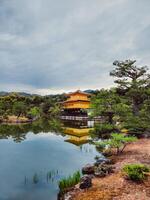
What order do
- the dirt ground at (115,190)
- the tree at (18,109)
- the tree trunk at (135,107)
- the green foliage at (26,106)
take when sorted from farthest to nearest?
the green foliage at (26,106)
the tree at (18,109)
the tree trunk at (135,107)
the dirt ground at (115,190)

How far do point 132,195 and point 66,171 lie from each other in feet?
16.4

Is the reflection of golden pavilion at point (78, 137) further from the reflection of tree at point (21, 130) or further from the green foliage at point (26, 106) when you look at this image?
the green foliage at point (26, 106)

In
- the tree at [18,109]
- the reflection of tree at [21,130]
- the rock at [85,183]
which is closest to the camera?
the rock at [85,183]

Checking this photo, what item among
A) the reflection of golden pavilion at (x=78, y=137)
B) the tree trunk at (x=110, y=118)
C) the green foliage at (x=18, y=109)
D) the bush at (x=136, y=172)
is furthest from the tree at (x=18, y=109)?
the bush at (x=136, y=172)

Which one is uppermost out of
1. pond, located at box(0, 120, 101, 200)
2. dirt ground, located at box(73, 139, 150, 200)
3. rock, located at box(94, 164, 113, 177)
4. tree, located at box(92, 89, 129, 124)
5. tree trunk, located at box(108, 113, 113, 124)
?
tree, located at box(92, 89, 129, 124)

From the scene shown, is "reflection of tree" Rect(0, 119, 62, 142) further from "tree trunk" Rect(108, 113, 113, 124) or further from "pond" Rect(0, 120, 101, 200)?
"tree trunk" Rect(108, 113, 113, 124)

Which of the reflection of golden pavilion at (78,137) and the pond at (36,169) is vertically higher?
the reflection of golden pavilion at (78,137)

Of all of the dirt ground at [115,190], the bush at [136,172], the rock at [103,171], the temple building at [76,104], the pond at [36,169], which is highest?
the temple building at [76,104]

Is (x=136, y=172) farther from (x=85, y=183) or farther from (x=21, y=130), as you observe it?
(x=21, y=130)

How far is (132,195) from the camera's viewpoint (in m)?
6.96

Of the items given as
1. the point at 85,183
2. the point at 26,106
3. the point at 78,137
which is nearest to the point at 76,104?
the point at 26,106

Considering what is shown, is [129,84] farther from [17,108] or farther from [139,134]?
[17,108]

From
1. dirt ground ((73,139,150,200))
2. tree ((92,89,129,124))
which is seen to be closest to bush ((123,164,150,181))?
dirt ground ((73,139,150,200))

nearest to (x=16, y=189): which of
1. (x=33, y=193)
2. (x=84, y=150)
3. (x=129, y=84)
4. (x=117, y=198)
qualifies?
(x=33, y=193)
